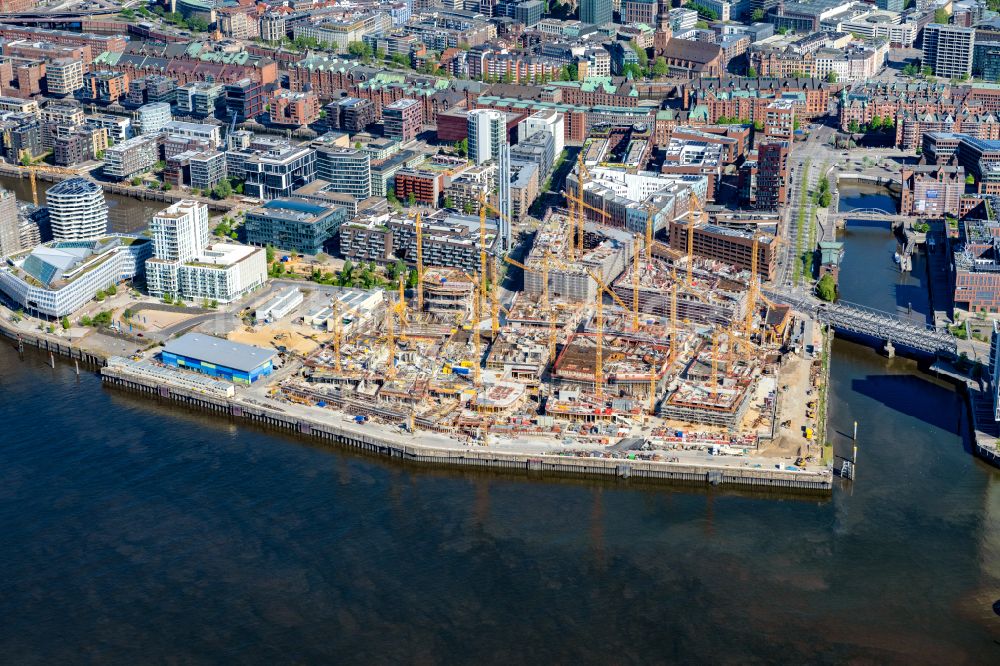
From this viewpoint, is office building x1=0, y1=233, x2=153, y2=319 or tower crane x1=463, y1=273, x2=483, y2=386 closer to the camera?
tower crane x1=463, y1=273, x2=483, y2=386

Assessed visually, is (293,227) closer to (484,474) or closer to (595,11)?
(484,474)

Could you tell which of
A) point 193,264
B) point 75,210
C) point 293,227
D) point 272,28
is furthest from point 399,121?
point 272,28

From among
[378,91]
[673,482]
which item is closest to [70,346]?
[673,482]

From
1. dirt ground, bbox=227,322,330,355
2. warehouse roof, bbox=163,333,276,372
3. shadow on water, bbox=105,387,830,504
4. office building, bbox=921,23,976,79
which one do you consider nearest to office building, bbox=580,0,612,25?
office building, bbox=921,23,976,79

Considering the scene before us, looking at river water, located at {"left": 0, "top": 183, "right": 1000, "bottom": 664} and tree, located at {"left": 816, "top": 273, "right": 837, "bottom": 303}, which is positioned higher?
tree, located at {"left": 816, "top": 273, "right": 837, "bottom": 303}

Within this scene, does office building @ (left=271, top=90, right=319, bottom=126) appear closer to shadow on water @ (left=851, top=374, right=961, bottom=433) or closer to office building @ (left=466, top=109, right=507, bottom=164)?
office building @ (left=466, top=109, right=507, bottom=164)
